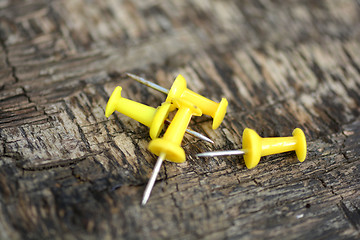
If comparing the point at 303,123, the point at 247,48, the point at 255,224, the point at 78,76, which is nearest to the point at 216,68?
the point at 247,48

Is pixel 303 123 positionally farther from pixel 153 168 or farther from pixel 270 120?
pixel 153 168

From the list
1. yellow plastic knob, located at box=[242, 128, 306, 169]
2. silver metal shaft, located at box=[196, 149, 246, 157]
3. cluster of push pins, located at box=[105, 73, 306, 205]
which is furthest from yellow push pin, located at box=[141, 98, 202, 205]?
yellow plastic knob, located at box=[242, 128, 306, 169]

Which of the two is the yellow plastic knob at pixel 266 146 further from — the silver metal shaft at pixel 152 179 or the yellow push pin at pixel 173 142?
the silver metal shaft at pixel 152 179

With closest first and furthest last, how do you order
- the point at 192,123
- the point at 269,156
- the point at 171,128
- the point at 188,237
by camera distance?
the point at 188,237 < the point at 171,128 < the point at 269,156 < the point at 192,123

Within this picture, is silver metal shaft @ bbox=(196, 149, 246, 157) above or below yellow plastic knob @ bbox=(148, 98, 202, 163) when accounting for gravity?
below

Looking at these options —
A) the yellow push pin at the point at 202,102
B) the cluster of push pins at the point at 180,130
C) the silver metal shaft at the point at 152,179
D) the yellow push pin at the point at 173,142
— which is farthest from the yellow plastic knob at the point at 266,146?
the silver metal shaft at the point at 152,179

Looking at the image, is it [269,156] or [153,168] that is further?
[269,156]

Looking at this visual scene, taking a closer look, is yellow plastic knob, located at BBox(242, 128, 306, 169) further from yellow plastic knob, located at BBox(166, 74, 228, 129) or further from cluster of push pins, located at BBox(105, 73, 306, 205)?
yellow plastic knob, located at BBox(166, 74, 228, 129)
